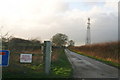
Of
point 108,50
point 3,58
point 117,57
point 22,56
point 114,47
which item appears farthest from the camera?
point 108,50

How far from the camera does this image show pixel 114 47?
21.7 meters

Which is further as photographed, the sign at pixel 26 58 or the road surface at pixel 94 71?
the road surface at pixel 94 71

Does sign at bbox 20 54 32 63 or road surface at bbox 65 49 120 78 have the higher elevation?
sign at bbox 20 54 32 63

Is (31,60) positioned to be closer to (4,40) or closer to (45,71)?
(45,71)

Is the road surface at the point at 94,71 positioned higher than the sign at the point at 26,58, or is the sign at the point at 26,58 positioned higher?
the sign at the point at 26,58

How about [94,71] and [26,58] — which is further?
[94,71]

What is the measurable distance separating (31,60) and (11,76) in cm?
120

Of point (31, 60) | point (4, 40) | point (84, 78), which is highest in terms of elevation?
point (4, 40)

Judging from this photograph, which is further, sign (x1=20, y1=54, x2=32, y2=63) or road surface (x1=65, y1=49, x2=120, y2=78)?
road surface (x1=65, y1=49, x2=120, y2=78)

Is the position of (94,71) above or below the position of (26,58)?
below

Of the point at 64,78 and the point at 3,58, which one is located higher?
the point at 3,58

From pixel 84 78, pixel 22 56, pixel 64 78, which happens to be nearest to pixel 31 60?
pixel 22 56

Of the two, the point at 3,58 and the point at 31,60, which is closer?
the point at 3,58

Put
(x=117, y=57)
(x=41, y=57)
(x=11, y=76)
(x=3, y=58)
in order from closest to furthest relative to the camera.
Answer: (x=3, y=58) → (x=11, y=76) → (x=41, y=57) → (x=117, y=57)
